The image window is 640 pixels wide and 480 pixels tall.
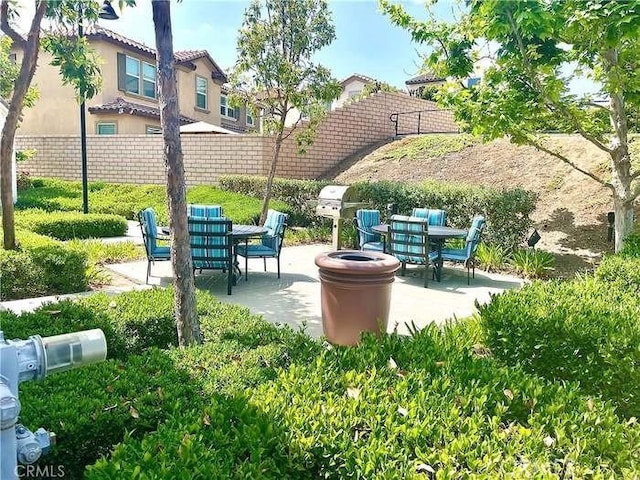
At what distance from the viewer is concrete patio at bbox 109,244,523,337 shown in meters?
5.80

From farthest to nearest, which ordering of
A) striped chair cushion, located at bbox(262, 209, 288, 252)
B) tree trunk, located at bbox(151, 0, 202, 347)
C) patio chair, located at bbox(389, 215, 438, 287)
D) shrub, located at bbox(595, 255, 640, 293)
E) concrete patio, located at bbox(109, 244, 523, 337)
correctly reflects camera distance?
1. striped chair cushion, located at bbox(262, 209, 288, 252)
2. patio chair, located at bbox(389, 215, 438, 287)
3. concrete patio, located at bbox(109, 244, 523, 337)
4. shrub, located at bbox(595, 255, 640, 293)
5. tree trunk, located at bbox(151, 0, 202, 347)

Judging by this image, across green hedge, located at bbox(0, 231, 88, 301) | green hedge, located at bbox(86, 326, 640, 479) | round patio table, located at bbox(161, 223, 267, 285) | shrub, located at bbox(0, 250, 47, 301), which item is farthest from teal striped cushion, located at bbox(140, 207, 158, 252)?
green hedge, located at bbox(86, 326, 640, 479)

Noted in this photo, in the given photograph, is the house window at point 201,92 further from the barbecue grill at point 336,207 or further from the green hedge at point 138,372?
the green hedge at point 138,372

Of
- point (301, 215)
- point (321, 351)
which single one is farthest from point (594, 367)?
point (301, 215)

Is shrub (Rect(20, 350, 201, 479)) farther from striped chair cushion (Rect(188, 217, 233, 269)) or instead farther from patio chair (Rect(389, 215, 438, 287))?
patio chair (Rect(389, 215, 438, 287))

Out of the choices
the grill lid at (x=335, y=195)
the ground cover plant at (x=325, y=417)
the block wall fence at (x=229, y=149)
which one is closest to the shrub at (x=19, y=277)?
the ground cover plant at (x=325, y=417)

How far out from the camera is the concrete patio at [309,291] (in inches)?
229

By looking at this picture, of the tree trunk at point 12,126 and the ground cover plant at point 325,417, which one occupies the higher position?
the tree trunk at point 12,126

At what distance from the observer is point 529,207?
8.92 meters

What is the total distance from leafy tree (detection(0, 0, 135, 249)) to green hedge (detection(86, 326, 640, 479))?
19.1 feet

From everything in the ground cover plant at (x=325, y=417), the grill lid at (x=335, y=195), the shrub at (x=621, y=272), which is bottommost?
the ground cover plant at (x=325, y=417)

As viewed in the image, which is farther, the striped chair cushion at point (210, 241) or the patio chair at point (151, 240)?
the patio chair at point (151, 240)

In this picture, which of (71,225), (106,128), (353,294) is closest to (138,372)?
(353,294)

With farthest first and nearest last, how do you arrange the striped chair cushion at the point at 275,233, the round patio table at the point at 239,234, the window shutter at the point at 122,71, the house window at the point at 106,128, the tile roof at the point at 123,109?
the window shutter at the point at 122,71 → the house window at the point at 106,128 → the tile roof at the point at 123,109 → the striped chair cushion at the point at 275,233 → the round patio table at the point at 239,234
